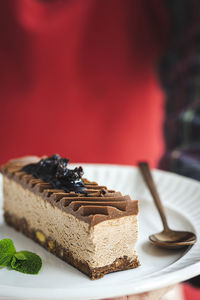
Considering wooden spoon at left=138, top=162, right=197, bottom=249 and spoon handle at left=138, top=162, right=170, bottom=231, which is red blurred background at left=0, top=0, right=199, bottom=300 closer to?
spoon handle at left=138, top=162, right=170, bottom=231

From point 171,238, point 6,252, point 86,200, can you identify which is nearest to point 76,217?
point 86,200

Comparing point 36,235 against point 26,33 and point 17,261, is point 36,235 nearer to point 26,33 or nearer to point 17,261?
point 17,261

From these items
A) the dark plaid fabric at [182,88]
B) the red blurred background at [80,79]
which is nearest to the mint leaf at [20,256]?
the dark plaid fabric at [182,88]

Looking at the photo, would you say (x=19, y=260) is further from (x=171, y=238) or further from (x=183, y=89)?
(x=183, y=89)

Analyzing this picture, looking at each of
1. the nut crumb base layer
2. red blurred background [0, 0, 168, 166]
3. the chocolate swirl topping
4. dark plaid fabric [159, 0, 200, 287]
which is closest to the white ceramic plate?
the nut crumb base layer

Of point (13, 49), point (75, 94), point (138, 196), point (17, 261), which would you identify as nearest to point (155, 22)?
point (75, 94)
